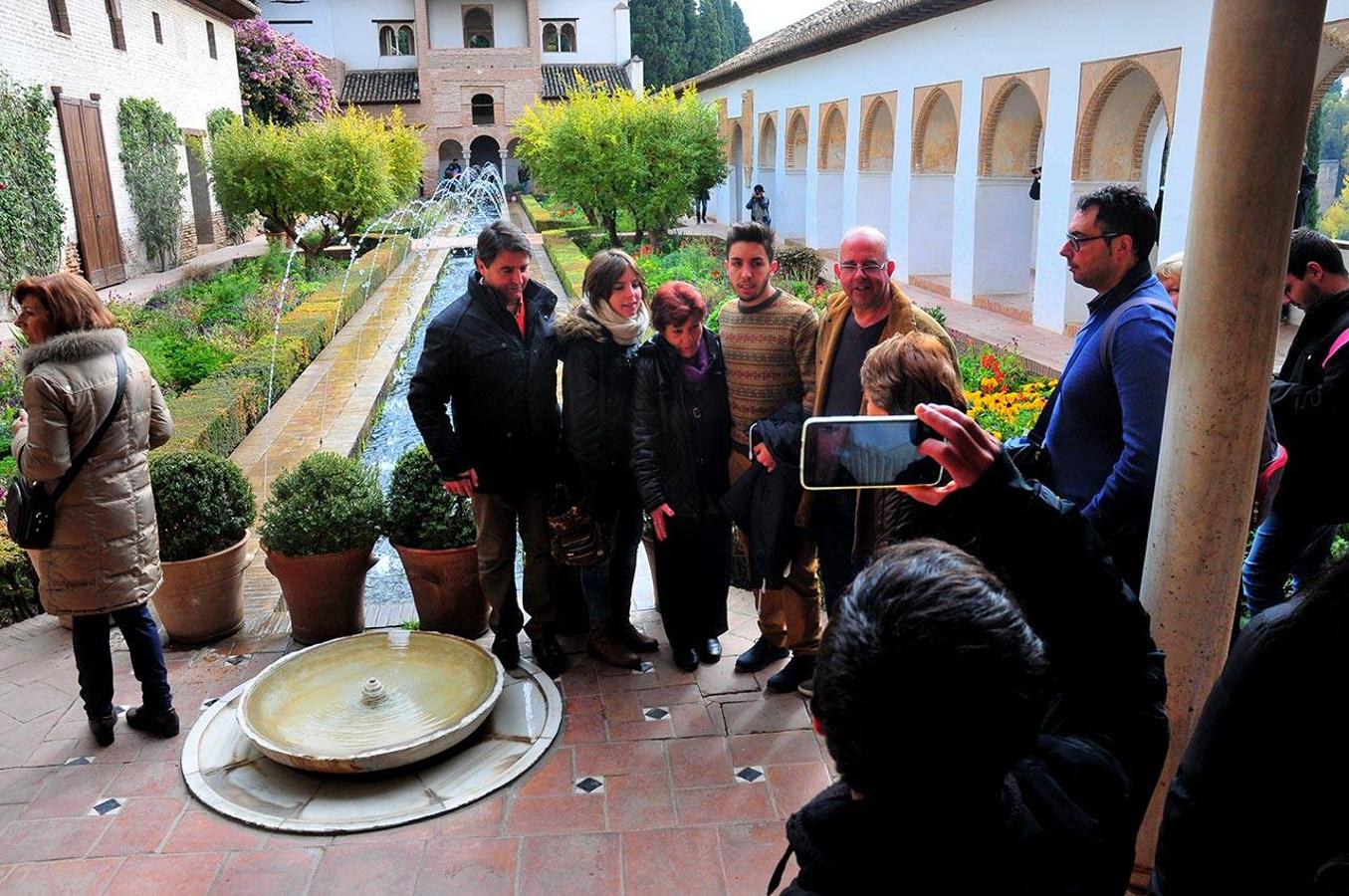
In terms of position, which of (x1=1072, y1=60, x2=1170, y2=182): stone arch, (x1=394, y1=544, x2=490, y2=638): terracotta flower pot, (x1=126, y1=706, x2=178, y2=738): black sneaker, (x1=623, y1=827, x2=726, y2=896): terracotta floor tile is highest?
(x1=1072, y1=60, x2=1170, y2=182): stone arch

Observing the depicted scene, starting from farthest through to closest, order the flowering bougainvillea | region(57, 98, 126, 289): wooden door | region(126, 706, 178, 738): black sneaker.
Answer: the flowering bougainvillea < region(57, 98, 126, 289): wooden door < region(126, 706, 178, 738): black sneaker

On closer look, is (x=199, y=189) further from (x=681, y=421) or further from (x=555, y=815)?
(x=555, y=815)

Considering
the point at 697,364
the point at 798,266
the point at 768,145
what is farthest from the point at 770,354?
the point at 768,145

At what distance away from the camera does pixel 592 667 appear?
3.95 metres

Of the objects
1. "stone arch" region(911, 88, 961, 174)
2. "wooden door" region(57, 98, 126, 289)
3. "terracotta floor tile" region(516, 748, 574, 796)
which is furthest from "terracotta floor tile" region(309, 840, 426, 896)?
"wooden door" region(57, 98, 126, 289)

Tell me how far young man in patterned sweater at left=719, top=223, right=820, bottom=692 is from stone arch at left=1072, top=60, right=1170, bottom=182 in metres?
8.26

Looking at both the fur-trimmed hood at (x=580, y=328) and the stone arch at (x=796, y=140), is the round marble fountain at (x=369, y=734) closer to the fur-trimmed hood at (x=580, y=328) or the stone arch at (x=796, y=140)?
the fur-trimmed hood at (x=580, y=328)

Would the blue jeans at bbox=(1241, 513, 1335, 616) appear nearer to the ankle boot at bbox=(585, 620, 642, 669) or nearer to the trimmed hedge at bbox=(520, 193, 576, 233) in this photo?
the ankle boot at bbox=(585, 620, 642, 669)

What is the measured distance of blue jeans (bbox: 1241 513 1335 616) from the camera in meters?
3.53

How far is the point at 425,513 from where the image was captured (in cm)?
410

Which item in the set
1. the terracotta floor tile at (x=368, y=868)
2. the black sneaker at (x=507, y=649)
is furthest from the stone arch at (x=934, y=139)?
the terracotta floor tile at (x=368, y=868)

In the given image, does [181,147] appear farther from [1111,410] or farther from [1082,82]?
[1111,410]

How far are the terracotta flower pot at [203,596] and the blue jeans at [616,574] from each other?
1477 mm

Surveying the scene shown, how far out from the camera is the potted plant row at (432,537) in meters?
4.09
